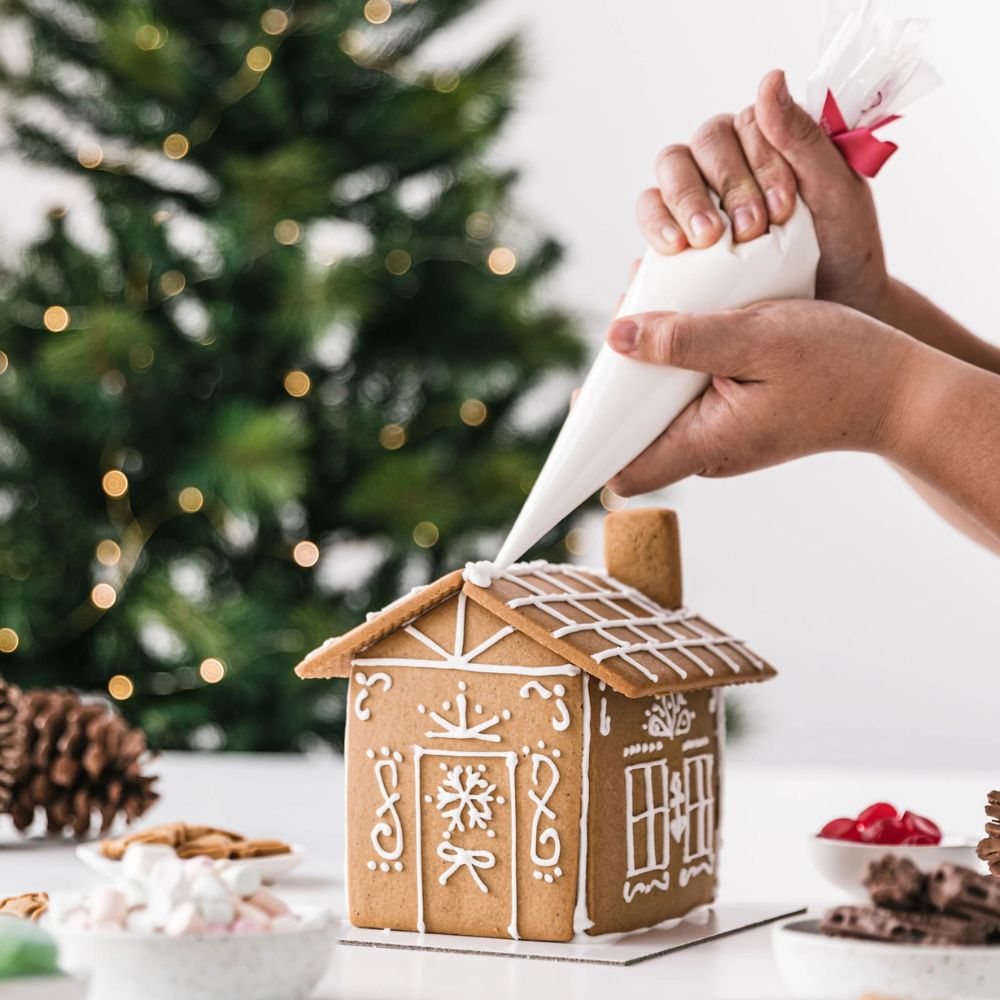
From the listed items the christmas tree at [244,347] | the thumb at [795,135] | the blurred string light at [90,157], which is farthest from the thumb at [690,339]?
the blurred string light at [90,157]

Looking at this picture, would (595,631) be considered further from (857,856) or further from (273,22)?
(273,22)

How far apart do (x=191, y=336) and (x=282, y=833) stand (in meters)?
1.37

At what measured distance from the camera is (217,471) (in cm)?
247

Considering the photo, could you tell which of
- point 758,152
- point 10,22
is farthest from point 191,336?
point 758,152

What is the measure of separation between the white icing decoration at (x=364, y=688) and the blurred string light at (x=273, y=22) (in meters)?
1.81

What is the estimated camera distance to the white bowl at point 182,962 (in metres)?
0.74

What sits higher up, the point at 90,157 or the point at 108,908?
the point at 90,157

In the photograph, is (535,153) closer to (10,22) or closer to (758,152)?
(10,22)

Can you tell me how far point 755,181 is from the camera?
1102mm

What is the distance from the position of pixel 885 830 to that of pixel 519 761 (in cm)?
30

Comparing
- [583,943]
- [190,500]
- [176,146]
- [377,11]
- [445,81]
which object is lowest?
[583,943]

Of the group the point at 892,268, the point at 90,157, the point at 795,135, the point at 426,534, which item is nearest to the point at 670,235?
the point at 795,135

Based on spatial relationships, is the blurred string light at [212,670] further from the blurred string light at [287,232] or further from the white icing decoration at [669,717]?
the white icing decoration at [669,717]

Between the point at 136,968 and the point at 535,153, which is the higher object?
the point at 535,153
